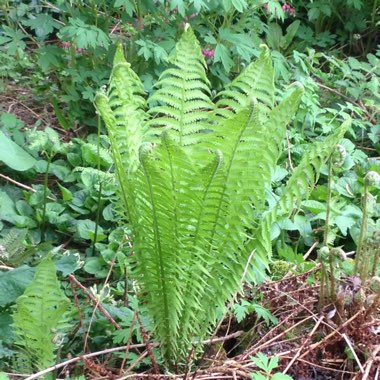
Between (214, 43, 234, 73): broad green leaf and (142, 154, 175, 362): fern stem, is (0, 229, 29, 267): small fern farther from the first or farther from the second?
(214, 43, 234, 73): broad green leaf

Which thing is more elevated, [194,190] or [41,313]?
[194,190]

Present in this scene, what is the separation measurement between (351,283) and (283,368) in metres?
0.29

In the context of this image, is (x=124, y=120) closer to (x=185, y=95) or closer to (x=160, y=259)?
(x=185, y=95)

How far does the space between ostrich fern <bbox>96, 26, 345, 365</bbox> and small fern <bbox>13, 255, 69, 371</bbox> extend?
0.61 ft

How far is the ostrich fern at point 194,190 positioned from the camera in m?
1.31

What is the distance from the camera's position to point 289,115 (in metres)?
1.38

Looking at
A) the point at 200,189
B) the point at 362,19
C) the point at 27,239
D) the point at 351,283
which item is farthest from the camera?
the point at 362,19

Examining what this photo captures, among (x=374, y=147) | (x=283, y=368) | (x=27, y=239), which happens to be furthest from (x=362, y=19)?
(x=283, y=368)

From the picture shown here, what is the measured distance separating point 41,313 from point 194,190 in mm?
423

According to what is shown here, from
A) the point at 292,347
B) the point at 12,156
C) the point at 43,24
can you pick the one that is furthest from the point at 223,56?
the point at 292,347

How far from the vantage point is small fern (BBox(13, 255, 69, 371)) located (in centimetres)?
136

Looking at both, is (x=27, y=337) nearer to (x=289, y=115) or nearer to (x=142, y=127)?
(x=142, y=127)

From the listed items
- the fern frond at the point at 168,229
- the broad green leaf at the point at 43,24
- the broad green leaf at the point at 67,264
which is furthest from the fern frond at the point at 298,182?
the broad green leaf at the point at 43,24

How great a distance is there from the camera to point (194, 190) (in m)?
1.32
